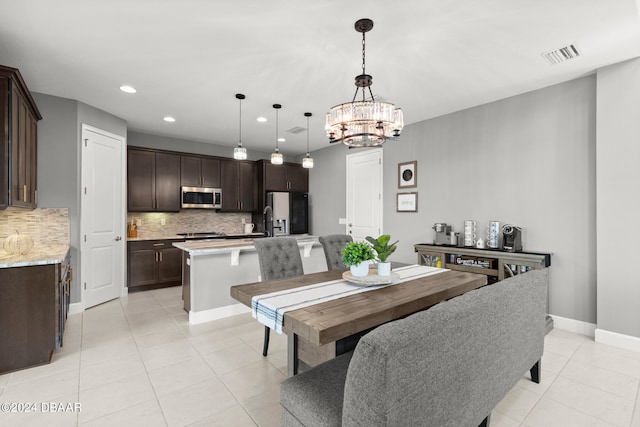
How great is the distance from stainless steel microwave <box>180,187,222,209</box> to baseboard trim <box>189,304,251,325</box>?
2.63 metres

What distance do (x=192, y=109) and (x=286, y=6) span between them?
260cm

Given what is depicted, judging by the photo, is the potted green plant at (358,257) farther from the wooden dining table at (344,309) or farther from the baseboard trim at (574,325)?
the baseboard trim at (574,325)

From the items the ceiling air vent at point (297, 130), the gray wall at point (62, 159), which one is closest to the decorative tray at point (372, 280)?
the ceiling air vent at point (297, 130)

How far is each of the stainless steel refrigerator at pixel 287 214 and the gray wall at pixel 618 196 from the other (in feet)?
16.0

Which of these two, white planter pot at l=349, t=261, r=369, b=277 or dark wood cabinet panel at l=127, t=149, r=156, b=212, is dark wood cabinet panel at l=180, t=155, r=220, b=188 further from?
white planter pot at l=349, t=261, r=369, b=277

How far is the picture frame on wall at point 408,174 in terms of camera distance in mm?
4797

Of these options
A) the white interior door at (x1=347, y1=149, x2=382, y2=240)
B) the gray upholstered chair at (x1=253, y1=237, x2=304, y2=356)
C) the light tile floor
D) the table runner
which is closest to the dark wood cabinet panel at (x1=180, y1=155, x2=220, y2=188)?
the white interior door at (x1=347, y1=149, x2=382, y2=240)

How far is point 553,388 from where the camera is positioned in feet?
7.43

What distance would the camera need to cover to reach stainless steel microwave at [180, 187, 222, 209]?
18.6 feet

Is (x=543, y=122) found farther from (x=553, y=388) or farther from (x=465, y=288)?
(x=553, y=388)

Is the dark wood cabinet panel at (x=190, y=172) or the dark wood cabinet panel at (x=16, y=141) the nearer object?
the dark wood cabinet panel at (x=16, y=141)

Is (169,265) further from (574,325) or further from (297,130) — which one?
(574,325)

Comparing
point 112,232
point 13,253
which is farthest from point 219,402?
point 112,232

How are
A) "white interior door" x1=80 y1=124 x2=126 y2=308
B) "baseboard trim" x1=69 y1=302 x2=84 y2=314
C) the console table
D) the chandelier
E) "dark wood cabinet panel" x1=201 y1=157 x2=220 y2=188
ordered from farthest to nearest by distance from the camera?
"dark wood cabinet panel" x1=201 y1=157 x2=220 y2=188, "white interior door" x1=80 y1=124 x2=126 y2=308, "baseboard trim" x1=69 y1=302 x2=84 y2=314, the console table, the chandelier
